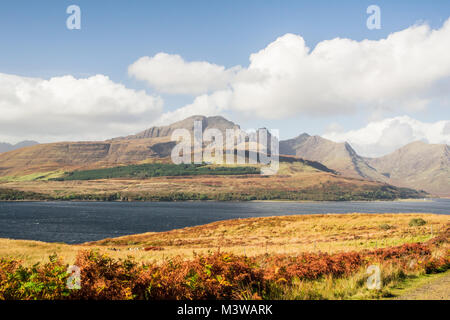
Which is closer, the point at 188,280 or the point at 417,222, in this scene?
the point at 188,280

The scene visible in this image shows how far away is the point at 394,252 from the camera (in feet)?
63.9

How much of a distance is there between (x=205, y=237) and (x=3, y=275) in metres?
59.6

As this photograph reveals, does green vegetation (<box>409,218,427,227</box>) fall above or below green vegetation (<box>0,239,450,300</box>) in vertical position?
below

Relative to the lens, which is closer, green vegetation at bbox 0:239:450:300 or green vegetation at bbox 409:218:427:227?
green vegetation at bbox 0:239:450:300

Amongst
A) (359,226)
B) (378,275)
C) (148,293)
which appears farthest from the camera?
(359,226)

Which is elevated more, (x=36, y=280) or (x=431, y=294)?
(x=36, y=280)

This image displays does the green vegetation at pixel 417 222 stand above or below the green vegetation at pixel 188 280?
below

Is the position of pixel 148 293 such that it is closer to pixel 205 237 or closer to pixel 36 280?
pixel 36 280

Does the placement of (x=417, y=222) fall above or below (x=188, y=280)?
below

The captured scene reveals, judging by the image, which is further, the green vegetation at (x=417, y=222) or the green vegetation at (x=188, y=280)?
the green vegetation at (x=417, y=222)
